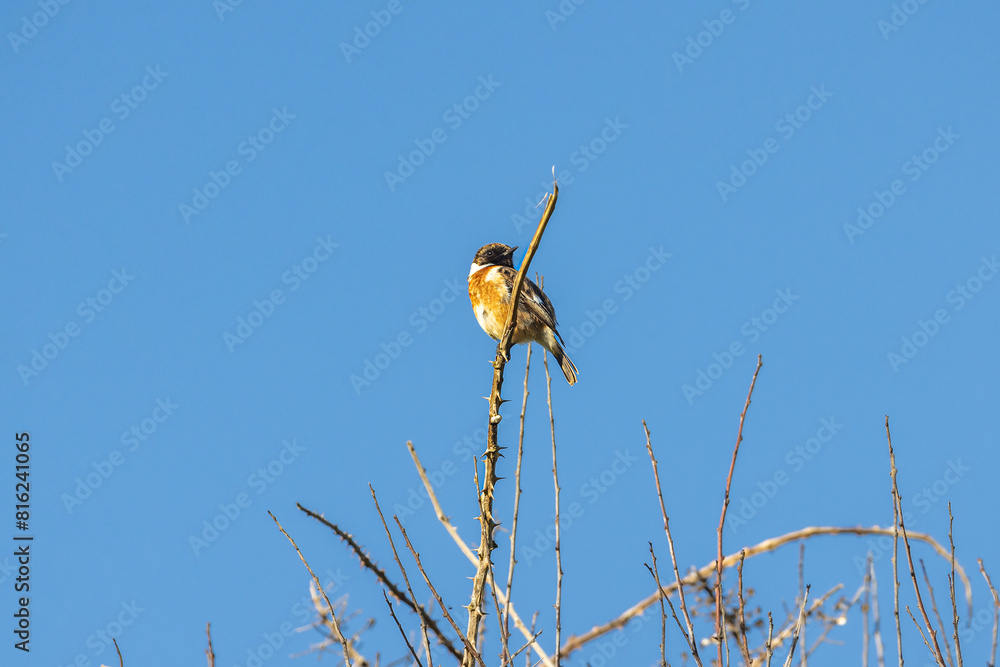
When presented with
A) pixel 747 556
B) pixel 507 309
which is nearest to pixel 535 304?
pixel 507 309

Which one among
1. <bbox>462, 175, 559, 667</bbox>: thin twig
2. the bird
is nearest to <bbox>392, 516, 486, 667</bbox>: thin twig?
<bbox>462, 175, 559, 667</bbox>: thin twig

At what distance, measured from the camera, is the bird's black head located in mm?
8367

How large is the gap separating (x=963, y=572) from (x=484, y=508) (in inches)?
90.9

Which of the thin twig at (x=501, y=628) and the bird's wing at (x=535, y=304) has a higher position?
the bird's wing at (x=535, y=304)

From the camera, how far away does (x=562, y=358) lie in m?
8.18

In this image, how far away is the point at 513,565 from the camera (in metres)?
3.42

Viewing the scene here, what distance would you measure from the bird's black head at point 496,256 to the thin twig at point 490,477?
408 cm

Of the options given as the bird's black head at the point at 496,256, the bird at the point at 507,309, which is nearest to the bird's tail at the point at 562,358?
the bird at the point at 507,309

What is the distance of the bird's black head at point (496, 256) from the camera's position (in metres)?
8.37

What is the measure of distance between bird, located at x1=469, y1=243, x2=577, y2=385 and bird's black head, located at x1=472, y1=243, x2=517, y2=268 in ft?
0.04

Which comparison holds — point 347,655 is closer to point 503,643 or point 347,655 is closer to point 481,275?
point 503,643

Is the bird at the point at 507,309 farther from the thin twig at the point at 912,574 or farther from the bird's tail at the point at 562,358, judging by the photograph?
the thin twig at the point at 912,574

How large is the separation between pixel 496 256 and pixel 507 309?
90 cm

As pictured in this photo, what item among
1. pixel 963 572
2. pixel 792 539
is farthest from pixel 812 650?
pixel 963 572
